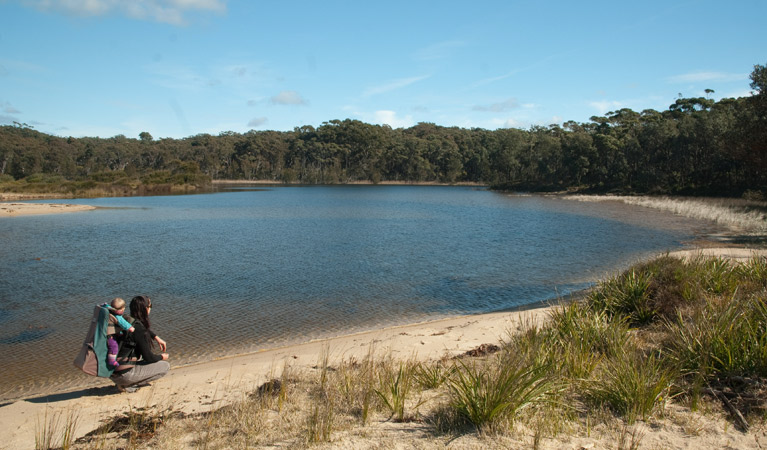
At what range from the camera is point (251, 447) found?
4.80 metres

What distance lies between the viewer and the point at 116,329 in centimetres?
693

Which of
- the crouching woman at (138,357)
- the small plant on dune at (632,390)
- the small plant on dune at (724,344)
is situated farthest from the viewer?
the crouching woman at (138,357)

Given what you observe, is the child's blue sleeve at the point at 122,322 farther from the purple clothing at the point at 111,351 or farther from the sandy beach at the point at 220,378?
the sandy beach at the point at 220,378

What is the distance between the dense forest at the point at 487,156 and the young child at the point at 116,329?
73.8 ft

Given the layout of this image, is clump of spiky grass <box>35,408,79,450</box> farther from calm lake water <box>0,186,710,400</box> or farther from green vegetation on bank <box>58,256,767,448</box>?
calm lake water <box>0,186,710,400</box>

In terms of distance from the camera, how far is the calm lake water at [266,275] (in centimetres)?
1123

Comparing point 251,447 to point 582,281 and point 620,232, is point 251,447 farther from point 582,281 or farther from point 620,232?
point 620,232

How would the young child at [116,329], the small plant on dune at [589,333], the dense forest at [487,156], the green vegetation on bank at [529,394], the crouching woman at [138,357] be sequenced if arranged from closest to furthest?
1. the green vegetation on bank at [529,394]
2. the young child at [116,329]
3. the small plant on dune at [589,333]
4. the crouching woman at [138,357]
5. the dense forest at [487,156]

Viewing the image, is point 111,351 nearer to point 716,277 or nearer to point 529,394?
point 529,394

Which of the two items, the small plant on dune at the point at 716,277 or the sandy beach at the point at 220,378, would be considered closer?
the sandy beach at the point at 220,378

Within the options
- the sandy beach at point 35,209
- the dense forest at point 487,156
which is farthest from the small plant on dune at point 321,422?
the sandy beach at point 35,209

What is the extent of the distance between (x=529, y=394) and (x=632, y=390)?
120 cm

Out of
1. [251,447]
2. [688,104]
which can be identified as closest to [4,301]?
[251,447]

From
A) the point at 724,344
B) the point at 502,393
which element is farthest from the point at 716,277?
the point at 502,393
